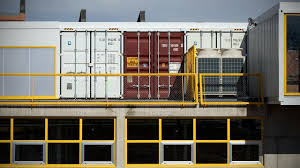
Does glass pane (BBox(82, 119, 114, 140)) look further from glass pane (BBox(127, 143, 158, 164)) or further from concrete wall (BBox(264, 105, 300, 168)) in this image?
concrete wall (BBox(264, 105, 300, 168))

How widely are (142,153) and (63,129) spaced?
2.72 m

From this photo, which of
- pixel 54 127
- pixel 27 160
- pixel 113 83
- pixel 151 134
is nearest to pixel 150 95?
pixel 113 83

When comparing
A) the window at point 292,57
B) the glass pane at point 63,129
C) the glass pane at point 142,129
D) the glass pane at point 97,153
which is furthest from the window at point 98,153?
the window at point 292,57

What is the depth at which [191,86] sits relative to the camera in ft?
51.7

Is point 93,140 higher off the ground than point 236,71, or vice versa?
point 236,71

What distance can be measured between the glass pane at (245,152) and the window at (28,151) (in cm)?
637

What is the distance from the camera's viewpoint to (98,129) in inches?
581

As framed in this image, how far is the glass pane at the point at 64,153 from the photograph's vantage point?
→ 14.7m

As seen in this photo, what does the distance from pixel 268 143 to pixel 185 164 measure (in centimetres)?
283

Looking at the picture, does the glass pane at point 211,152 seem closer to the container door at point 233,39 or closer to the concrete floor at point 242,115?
the concrete floor at point 242,115

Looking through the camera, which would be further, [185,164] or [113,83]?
[113,83]

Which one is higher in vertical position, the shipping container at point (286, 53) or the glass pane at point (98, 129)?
the shipping container at point (286, 53)

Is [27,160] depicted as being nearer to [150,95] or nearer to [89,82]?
[89,82]

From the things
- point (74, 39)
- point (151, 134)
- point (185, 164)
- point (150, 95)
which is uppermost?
point (74, 39)
